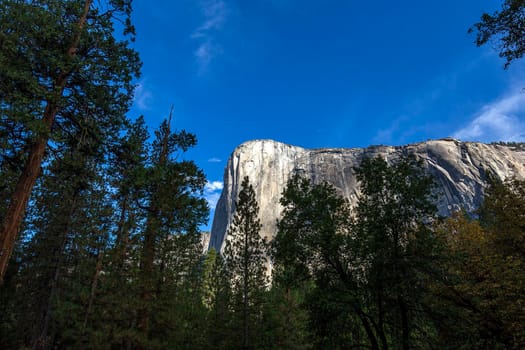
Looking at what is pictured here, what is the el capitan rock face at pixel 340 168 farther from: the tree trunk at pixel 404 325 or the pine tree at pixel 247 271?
the tree trunk at pixel 404 325

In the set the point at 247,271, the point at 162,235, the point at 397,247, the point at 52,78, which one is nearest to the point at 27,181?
the point at 52,78

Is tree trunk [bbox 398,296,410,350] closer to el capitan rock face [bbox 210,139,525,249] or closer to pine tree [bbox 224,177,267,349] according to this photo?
pine tree [bbox 224,177,267,349]

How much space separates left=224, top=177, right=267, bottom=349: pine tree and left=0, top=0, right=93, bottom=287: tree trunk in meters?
14.1

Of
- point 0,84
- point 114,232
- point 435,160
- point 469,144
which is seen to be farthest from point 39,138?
point 469,144

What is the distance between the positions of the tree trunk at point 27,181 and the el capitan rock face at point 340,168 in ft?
270

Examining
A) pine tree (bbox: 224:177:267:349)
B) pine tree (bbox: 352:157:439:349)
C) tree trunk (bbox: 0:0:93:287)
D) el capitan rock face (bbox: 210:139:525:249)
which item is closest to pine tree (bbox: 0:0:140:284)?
tree trunk (bbox: 0:0:93:287)

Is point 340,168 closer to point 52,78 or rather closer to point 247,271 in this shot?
point 247,271

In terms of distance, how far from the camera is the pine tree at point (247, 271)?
19109 millimetres

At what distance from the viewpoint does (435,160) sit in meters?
105

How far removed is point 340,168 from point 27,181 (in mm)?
113591

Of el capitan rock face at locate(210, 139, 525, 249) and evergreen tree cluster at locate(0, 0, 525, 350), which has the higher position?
el capitan rock face at locate(210, 139, 525, 249)

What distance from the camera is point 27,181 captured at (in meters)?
7.62

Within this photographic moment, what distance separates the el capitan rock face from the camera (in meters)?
96.9

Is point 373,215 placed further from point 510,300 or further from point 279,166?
point 279,166
